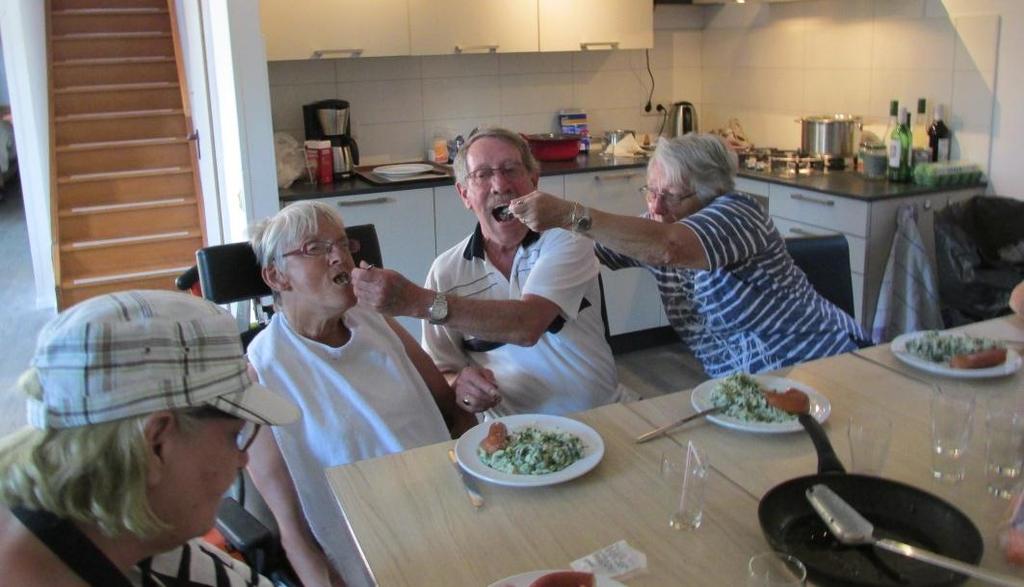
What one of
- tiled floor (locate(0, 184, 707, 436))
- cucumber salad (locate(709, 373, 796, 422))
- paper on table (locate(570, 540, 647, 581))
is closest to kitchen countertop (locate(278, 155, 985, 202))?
tiled floor (locate(0, 184, 707, 436))

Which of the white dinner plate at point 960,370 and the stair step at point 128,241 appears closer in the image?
the white dinner plate at point 960,370

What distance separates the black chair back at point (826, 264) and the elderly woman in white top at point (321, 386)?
118cm

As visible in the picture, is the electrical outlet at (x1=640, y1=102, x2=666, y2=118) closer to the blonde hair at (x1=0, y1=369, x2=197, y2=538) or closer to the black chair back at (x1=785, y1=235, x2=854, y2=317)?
the black chair back at (x1=785, y1=235, x2=854, y2=317)

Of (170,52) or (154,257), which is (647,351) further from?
(170,52)

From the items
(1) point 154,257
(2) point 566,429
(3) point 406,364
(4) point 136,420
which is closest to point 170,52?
(1) point 154,257

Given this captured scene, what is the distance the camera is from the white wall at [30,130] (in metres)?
5.63

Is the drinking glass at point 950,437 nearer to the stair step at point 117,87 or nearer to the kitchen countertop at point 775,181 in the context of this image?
the kitchen countertop at point 775,181

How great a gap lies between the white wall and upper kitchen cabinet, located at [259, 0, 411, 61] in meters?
2.72

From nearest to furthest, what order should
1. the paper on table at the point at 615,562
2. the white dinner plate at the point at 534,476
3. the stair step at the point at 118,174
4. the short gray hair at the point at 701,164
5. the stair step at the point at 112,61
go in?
the paper on table at the point at 615,562
the white dinner plate at the point at 534,476
the short gray hair at the point at 701,164
the stair step at the point at 118,174
the stair step at the point at 112,61

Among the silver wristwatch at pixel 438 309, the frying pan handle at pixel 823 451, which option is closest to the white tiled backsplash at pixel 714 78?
the silver wristwatch at pixel 438 309

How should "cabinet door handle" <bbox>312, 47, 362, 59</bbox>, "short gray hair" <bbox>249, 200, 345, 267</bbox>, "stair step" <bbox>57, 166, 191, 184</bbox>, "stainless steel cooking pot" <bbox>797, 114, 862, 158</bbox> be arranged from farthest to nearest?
"stair step" <bbox>57, 166, 191, 184</bbox> < "stainless steel cooking pot" <bbox>797, 114, 862, 158</bbox> < "cabinet door handle" <bbox>312, 47, 362, 59</bbox> < "short gray hair" <bbox>249, 200, 345, 267</bbox>

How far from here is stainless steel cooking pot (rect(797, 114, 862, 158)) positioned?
4.22 m

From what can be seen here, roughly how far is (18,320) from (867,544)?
17.5 ft

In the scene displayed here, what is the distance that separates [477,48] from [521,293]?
A: 7.42 feet
